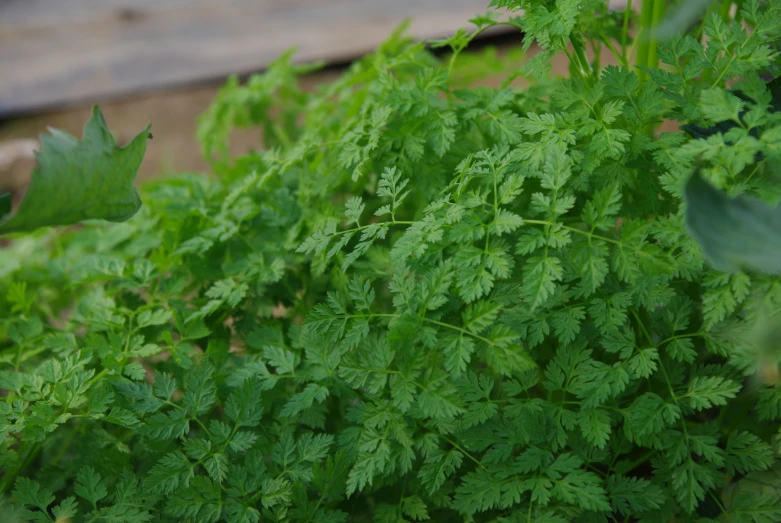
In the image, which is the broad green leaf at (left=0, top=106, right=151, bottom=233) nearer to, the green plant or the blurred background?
the green plant

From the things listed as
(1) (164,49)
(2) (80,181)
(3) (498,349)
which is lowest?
(3) (498,349)

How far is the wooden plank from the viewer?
8.51 ft

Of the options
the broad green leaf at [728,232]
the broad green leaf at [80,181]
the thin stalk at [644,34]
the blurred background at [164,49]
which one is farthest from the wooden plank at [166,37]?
the broad green leaf at [728,232]

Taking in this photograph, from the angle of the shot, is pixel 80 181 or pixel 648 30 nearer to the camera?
pixel 80 181

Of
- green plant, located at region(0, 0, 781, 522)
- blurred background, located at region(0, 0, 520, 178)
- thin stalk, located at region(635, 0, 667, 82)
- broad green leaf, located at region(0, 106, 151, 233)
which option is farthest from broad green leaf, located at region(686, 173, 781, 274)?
blurred background, located at region(0, 0, 520, 178)

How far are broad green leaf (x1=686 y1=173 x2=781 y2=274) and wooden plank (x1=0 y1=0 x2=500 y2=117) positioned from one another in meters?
2.08

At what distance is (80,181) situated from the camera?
31.0 inches

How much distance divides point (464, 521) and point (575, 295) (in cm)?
33

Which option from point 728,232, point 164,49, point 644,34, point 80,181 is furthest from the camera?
point 164,49

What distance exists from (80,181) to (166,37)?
2156 mm

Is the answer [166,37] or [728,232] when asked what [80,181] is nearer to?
[728,232]

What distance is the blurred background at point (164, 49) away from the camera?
102 inches

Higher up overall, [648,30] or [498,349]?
[648,30]

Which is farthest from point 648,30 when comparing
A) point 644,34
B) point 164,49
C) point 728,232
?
point 164,49
